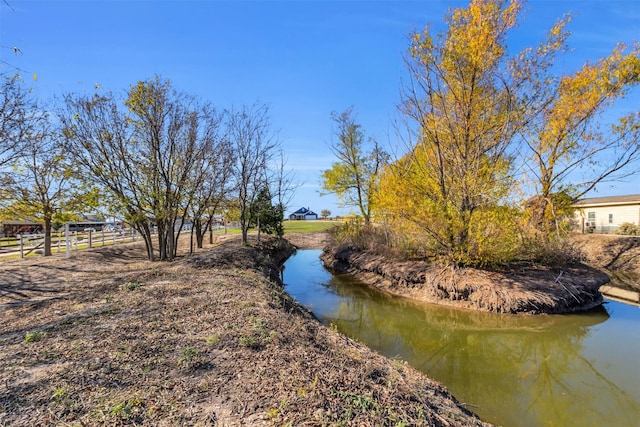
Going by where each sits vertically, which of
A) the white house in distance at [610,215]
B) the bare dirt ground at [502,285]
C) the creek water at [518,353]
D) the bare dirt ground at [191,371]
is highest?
the white house in distance at [610,215]

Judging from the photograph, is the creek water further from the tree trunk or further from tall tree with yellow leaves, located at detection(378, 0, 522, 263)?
the tree trunk

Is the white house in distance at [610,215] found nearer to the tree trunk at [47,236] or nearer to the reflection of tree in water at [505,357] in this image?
the reflection of tree in water at [505,357]

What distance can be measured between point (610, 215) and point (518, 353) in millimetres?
27519

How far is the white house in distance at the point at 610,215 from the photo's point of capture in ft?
79.0

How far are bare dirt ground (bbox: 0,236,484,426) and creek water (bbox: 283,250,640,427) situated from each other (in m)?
1.84

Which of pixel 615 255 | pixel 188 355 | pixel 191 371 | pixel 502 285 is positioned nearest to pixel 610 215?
pixel 615 255

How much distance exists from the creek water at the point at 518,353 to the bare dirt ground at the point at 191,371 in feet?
6.03

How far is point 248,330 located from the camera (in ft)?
14.2

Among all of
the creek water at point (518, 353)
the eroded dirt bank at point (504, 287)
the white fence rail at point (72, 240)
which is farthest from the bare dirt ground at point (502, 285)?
the white fence rail at point (72, 240)

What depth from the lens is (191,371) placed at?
127 inches

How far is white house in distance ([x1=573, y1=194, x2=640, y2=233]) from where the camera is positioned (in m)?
24.1

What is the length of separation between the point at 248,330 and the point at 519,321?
26.0 feet

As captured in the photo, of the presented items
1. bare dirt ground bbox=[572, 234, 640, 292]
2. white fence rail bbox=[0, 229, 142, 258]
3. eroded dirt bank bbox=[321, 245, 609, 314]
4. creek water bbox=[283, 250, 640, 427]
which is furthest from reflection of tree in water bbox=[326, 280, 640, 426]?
white fence rail bbox=[0, 229, 142, 258]

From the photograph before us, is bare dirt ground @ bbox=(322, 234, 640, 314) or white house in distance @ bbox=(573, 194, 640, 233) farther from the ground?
white house in distance @ bbox=(573, 194, 640, 233)
